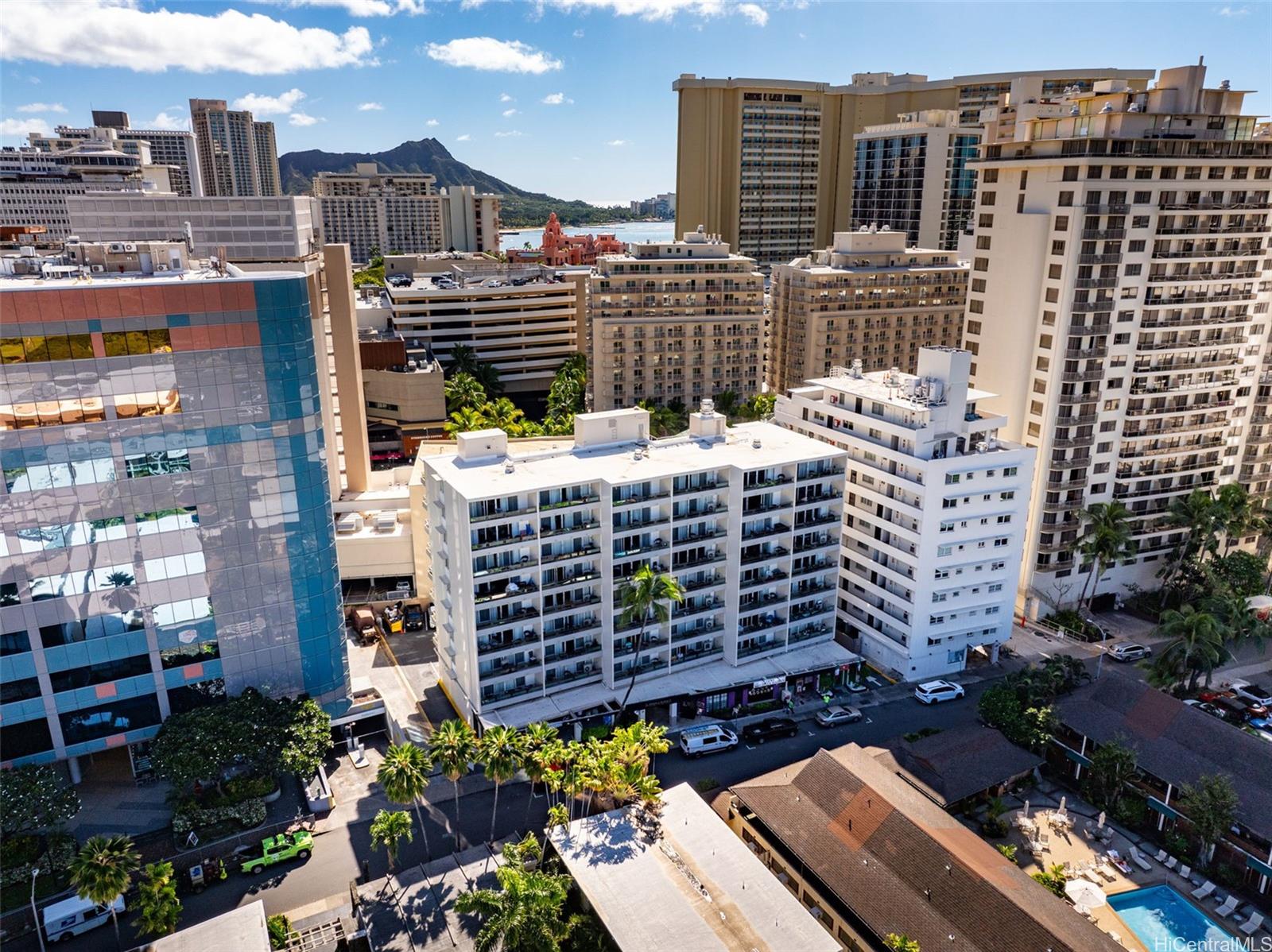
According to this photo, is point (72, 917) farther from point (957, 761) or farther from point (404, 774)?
point (957, 761)

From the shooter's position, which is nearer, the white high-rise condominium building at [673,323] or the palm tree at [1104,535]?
the palm tree at [1104,535]

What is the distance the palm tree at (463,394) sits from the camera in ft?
450

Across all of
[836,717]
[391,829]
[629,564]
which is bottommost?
[836,717]

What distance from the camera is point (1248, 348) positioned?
303 ft

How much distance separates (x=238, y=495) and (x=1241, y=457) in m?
102

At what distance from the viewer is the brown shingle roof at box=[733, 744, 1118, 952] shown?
46844 mm

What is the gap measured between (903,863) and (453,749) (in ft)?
92.8

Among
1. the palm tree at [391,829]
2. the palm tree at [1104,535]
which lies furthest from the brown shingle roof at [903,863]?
the palm tree at [1104,535]

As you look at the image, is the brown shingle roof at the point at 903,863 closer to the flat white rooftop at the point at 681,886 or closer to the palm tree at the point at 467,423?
the flat white rooftop at the point at 681,886

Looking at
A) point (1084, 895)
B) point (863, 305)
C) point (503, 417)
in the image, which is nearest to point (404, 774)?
point (1084, 895)

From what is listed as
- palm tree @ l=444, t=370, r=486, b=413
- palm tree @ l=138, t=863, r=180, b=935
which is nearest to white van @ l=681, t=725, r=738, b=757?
palm tree @ l=138, t=863, r=180, b=935

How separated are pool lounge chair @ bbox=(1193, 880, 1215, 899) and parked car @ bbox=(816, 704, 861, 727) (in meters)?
25.0

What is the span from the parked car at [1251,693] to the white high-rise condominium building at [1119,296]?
1618 cm

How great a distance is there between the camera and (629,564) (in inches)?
2746
